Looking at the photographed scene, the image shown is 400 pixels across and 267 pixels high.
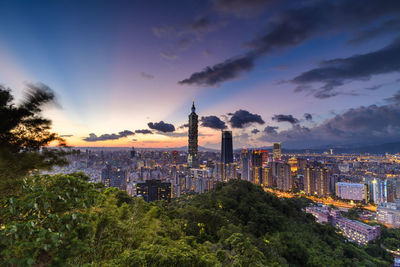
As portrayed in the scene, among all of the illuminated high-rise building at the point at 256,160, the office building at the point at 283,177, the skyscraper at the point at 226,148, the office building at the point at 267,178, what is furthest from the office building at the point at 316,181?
the skyscraper at the point at 226,148

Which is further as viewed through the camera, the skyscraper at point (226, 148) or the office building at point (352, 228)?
the skyscraper at point (226, 148)

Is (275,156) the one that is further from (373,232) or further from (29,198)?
(29,198)

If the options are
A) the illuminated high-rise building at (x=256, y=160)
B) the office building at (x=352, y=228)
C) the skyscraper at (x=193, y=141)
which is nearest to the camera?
the office building at (x=352, y=228)

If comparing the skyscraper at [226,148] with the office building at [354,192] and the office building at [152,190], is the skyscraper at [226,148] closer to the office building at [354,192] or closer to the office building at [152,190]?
the office building at [354,192]

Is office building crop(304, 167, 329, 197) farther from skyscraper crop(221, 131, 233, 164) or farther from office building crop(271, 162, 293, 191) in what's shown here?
skyscraper crop(221, 131, 233, 164)

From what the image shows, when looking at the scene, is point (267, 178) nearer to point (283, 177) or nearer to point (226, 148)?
point (283, 177)

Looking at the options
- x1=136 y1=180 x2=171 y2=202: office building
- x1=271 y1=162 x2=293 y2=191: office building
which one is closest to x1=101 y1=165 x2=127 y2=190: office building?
x1=136 y1=180 x2=171 y2=202: office building
